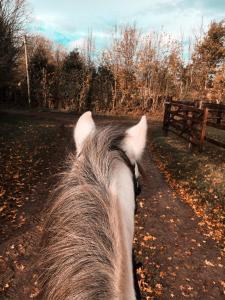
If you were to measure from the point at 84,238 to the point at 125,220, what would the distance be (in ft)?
0.76

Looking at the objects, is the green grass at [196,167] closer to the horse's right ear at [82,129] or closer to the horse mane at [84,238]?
the horse's right ear at [82,129]

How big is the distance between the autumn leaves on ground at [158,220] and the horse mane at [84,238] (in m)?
0.42

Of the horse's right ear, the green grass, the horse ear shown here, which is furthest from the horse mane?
the green grass

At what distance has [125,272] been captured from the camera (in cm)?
86

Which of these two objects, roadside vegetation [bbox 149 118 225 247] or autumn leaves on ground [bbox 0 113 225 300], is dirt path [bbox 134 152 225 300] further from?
roadside vegetation [bbox 149 118 225 247]

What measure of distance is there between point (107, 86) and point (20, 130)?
9.67 meters

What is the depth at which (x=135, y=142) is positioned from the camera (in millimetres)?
1660

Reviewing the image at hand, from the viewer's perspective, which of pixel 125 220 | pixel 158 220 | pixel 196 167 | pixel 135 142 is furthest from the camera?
pixel 196 167

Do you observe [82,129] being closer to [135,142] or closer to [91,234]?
[135,142]

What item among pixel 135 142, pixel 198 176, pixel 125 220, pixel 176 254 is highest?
pixel 135 142

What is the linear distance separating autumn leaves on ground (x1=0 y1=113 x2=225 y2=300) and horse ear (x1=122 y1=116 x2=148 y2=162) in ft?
1.34

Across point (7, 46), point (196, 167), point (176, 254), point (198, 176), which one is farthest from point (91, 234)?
point (7, 46)

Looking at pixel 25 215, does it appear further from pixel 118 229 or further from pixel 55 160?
pixel 118 229

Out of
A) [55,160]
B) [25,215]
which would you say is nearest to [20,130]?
[55,160]
